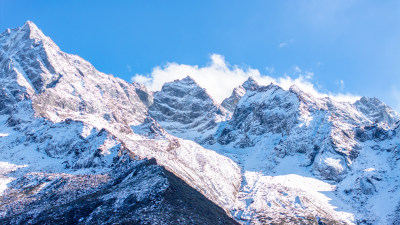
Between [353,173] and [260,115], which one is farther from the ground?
[260,115]

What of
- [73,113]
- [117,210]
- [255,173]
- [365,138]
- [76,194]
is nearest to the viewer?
[117,210]

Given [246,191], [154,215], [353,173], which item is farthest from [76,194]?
[353,173]

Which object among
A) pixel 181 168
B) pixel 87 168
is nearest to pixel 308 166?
pixel 181 168

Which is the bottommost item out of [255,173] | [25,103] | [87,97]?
[25,103]

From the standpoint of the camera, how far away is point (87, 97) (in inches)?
7554

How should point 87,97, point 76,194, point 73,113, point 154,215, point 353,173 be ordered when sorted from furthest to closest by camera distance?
1. point 87,97
2. point 73,113
3. point 353,173
4. point 76,194
5. point 154,215

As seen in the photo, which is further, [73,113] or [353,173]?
[73,113]

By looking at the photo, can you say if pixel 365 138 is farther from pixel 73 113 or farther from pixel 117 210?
pixel 73 113

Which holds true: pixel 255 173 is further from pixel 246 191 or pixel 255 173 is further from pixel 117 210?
pixel 117 210

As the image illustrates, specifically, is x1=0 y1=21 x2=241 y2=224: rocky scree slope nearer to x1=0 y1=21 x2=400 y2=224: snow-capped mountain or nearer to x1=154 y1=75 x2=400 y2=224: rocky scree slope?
x1=0 y1=21 x2=400 y2=224: snow-capped mountain

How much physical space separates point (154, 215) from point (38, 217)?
69.4ft

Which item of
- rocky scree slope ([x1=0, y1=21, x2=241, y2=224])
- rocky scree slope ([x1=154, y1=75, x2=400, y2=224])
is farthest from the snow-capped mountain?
rocky scree slope ([x1=154, y1=75, x2=400, y2=224])

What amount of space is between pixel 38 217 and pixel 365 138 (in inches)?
5948

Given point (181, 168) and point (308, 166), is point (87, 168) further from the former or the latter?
point (308, 166)
